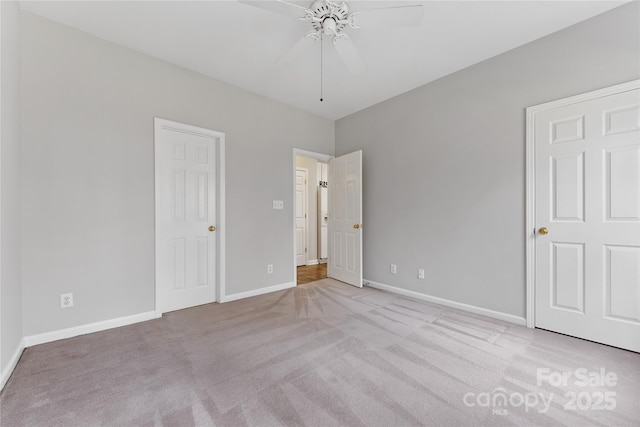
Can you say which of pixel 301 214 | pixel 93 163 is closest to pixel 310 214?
pixel 301 214

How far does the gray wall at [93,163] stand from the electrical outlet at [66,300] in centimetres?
4

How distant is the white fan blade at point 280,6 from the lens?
1626mm

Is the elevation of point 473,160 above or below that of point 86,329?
above

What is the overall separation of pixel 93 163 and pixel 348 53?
2.47 metres

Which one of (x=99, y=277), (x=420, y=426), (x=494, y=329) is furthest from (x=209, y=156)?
(x=494, y=329)

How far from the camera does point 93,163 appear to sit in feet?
7.82

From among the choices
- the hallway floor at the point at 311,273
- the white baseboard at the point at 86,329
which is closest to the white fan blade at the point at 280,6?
the white baseboard at the point at 86,329

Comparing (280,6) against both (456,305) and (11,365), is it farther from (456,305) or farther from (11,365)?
(456,305)

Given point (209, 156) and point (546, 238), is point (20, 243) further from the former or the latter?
point (546, 238)

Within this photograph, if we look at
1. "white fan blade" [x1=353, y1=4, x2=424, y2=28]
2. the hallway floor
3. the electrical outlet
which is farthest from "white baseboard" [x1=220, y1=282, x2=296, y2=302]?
"white fan blade" [x1=353, y1=4, x2=424, y2=28]

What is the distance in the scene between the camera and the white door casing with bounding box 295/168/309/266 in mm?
5602

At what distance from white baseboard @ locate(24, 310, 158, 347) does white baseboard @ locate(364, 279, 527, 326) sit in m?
2.82

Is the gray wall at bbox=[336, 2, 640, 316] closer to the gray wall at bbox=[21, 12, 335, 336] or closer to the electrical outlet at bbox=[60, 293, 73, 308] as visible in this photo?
the gray wall at bbox=[21, 12, 335, 336]

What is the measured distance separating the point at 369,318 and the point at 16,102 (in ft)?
11.5
